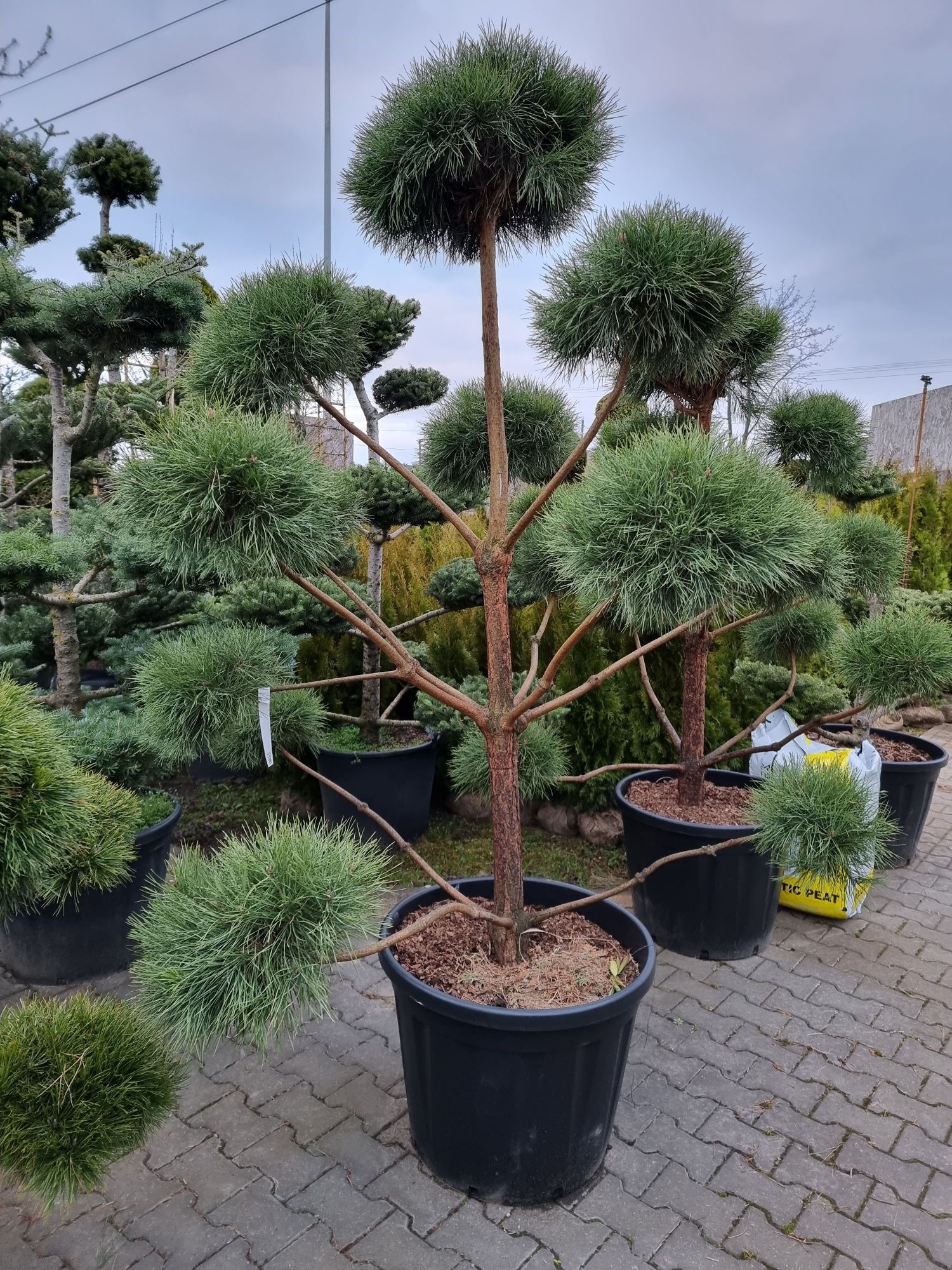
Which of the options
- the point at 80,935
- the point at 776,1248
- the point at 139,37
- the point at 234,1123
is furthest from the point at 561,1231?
the point at 139,37

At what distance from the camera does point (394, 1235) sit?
149 cm

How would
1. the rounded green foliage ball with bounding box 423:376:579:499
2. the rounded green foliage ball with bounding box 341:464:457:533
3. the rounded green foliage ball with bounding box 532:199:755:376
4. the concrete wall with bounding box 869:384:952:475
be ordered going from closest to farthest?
the rounded green foliage ball with bounding box 532:199:755:376 < the rounded green foliage ball with bounding box 423:376:579:499 < the rounded green foliage ball with bounding box 341:464:457:533 < the concrete wall with bounding box 869:384:952:475

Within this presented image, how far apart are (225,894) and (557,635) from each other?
2.72m

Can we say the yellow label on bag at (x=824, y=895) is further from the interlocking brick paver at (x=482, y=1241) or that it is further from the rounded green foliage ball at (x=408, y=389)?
the rounded green foliage ball at (x=408, y=389)

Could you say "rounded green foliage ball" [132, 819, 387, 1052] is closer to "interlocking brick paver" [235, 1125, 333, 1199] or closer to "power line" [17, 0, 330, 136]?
"interlocking brick paver" [235, 1125, 333, 1199]

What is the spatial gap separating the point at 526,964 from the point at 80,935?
1.53 metres

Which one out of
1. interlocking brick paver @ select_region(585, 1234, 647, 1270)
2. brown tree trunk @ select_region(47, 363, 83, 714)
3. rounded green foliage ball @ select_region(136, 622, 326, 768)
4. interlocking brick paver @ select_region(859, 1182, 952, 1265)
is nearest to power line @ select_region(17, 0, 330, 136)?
brown tree trunk @ select_region(47, 363, 83, 714)

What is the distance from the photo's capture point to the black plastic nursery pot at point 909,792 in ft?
10.7

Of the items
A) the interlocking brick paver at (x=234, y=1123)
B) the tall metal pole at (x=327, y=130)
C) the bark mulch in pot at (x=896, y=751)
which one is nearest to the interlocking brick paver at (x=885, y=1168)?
the interlocking brick paver at (x=234, y=1123)

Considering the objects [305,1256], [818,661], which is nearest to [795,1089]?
[305,1256]

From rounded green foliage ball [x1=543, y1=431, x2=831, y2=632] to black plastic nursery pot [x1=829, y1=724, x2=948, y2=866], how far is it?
243 cm

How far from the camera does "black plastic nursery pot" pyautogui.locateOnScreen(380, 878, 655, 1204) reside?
1449 millimetres

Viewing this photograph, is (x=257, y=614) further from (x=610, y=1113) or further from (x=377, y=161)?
(x=610, y=1113)

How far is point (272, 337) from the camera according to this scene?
4.73 ft
